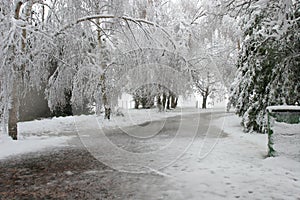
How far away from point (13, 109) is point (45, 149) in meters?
1.98

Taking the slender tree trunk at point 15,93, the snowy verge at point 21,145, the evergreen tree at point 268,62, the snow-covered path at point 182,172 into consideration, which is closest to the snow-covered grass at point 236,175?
the snow-covered path at point 182,172

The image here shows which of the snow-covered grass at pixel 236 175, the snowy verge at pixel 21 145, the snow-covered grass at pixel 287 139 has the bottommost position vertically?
the snow-covered grass at pixel 236 175

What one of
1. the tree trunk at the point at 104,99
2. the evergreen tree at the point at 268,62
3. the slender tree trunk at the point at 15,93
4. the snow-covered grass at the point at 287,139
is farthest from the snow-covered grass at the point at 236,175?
the tree trunk at the point at 104,99

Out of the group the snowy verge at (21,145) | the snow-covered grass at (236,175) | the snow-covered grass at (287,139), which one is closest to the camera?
the snow-covered grass at (236,175)

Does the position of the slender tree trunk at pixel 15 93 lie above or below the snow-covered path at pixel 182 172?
above

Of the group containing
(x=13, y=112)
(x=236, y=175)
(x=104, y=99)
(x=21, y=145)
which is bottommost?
(x=236, y=175)

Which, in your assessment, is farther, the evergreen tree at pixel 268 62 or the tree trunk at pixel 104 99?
the tree trunk at pixel 104 99

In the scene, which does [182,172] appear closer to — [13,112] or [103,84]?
[13,112]

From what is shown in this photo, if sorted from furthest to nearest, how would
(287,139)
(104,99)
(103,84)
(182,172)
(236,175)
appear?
1. (104,99)
2. (103,84)
3. (287,139)
4. (182,172)
5. (236,175)

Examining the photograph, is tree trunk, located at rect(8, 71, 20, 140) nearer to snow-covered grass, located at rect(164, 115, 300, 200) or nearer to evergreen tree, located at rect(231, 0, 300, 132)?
snow-covered grass, located at rect(164, 115, 300, 200)

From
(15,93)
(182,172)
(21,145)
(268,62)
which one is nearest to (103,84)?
(15,93)

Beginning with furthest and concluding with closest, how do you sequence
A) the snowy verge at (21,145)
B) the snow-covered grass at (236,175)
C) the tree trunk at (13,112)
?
the tree trunk at (13,112) → the snowy verge at (21,145) → the snow-covered grass at (236,175)

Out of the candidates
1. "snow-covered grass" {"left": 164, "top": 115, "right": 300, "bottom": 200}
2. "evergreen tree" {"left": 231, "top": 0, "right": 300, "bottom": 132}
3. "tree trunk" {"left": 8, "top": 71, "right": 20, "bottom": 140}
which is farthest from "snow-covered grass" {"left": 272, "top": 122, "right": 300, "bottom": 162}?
"tree trunk" {"left": 8, "top": 71, "right": 20, "bottom": 140}

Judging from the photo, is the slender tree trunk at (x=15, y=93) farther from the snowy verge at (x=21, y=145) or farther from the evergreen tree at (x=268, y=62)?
the evergreen tree at (x=268, y=62)
